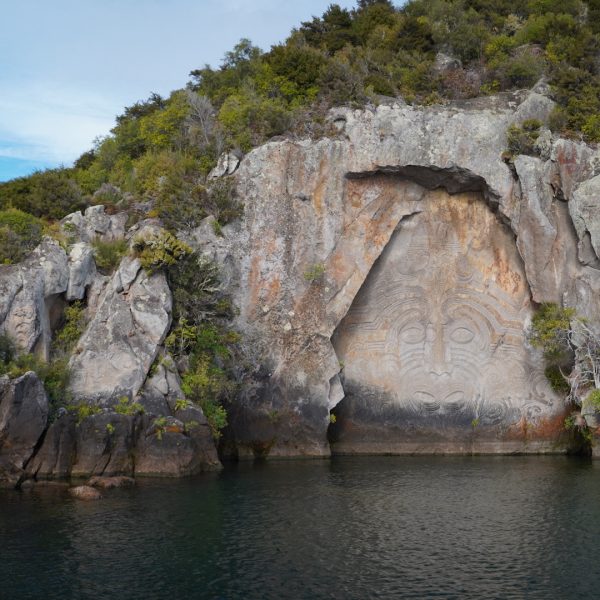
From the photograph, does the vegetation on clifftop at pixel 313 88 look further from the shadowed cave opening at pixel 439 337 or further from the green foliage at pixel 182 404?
the green foliage at pixel 182 404

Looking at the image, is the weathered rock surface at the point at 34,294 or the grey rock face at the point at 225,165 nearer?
the weathered rock surface at the point at 34,294

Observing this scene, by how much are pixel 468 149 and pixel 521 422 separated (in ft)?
41.7

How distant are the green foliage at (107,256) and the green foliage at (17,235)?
8.07 feet

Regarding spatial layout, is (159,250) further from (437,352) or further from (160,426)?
(437,352)

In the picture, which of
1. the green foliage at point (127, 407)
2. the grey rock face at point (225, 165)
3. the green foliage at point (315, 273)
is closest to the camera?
the green foliage at point (127, 407)

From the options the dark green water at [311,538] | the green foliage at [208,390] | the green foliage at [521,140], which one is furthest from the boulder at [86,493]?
the green foliage at [521,140]

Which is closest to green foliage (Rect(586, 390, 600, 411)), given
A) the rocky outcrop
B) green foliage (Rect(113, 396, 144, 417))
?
the rocky outcrop

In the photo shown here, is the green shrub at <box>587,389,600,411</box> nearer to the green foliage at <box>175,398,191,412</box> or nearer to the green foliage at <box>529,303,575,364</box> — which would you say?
the green foliage at <box>529,303,575,364</box>

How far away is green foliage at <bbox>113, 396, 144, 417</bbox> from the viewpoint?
28.7m

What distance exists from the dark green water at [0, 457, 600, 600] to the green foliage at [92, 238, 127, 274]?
10.8 meters

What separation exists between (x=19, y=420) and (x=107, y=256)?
9290mm

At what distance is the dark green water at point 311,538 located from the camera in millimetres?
16484

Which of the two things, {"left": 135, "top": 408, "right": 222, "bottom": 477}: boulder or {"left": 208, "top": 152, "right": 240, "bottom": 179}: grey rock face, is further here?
{"left": 208, "top": 152, "right": 240, "bottom": 179}: grey rock face

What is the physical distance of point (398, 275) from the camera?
3659 centimetres
